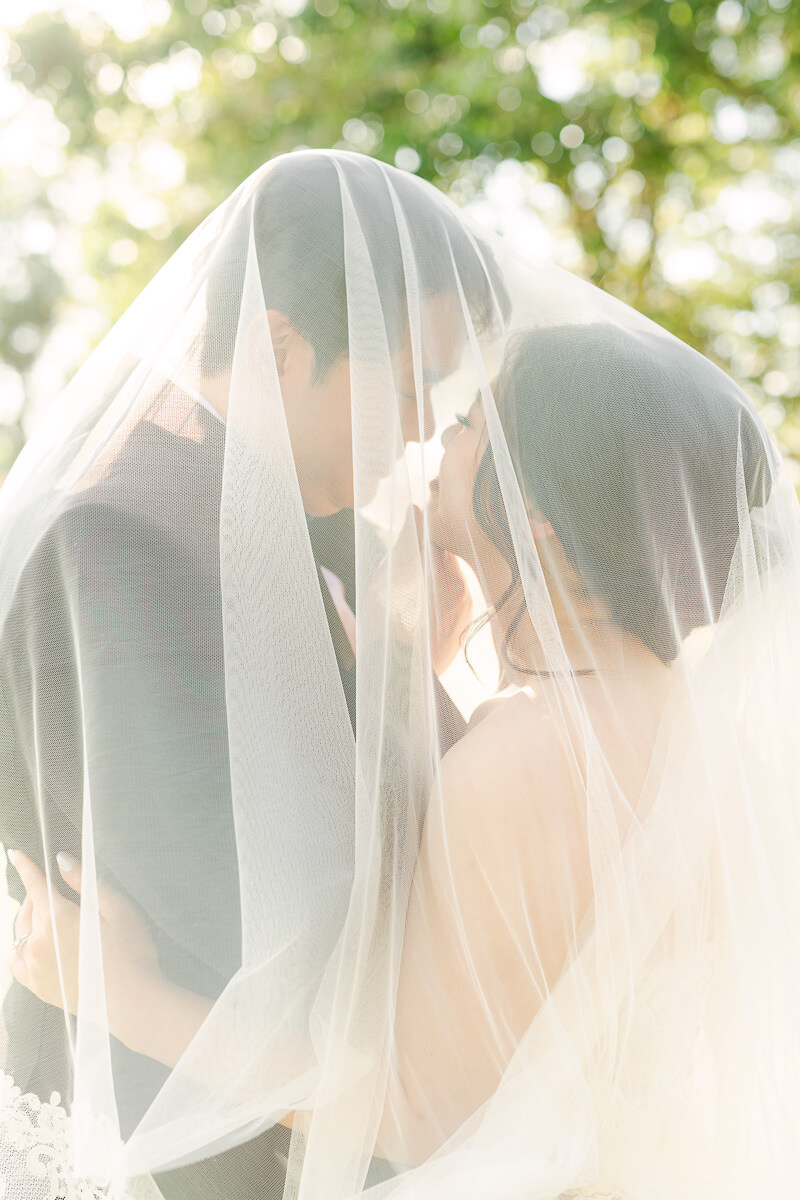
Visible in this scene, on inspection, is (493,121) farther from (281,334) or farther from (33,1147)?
(33,1147)

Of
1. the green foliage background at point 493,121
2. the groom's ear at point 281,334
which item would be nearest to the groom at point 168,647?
the groom's ear at point 281,334

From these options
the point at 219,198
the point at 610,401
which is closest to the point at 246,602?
the point at 610,401

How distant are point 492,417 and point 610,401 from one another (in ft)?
0.60

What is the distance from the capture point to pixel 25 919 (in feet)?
4.83

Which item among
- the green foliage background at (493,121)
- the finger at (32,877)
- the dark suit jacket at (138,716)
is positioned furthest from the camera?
the green foliage background at (493,121)

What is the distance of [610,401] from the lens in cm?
145

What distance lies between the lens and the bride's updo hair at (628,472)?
145cm

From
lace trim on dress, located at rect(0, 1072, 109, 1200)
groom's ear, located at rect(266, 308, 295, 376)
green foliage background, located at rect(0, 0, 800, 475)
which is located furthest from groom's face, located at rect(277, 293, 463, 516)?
green foliage background, located at rect(0, 0, 800, 475)

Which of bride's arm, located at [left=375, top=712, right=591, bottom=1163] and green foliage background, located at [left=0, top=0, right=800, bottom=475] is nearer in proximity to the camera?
bride's arm, located at [left=375, top=712, right=591, bottom=1163]

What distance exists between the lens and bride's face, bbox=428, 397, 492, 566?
149cm

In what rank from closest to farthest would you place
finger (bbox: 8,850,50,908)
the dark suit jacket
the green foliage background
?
the dark suit jacket < finger (bbox: 8,850,50,908) < the green foliage background

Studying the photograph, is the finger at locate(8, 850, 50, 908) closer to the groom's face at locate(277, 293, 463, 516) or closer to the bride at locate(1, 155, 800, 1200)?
the bride at locate(1, 155, 800, 1200)

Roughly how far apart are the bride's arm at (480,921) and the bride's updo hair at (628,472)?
11.2 inches

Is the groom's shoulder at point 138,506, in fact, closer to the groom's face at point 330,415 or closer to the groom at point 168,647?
the groom at point 168,647
